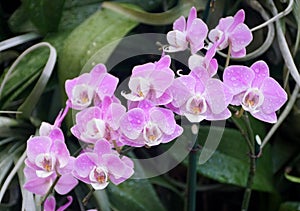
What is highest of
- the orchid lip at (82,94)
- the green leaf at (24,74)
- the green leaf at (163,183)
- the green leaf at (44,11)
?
the orchid lip at (82,94)

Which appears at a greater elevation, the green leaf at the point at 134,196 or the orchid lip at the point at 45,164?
the orchid lip at the point at 45,164

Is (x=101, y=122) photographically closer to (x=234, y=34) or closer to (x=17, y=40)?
(x=234, y=34)

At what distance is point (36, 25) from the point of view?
68 centimetres

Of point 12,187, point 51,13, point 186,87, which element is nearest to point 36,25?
point 51,13

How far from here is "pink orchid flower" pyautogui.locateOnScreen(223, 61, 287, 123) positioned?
1.47ft

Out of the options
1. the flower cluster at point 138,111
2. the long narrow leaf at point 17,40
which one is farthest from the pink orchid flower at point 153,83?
the long narrow leaf at point 17,40

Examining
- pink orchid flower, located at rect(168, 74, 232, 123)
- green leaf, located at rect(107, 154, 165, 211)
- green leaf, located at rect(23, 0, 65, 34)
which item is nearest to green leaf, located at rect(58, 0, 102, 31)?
green leaf, located at rect(23, 0, 65, 34)

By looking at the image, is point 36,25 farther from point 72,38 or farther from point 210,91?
point 210,91

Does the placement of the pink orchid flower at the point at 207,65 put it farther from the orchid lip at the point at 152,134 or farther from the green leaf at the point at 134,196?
the green leaf at the point at 134,196

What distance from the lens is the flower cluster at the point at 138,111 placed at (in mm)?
431

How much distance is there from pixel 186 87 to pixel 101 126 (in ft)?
0.24

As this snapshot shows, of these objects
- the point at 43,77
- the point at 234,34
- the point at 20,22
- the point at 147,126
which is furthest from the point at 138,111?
the point at 20,22

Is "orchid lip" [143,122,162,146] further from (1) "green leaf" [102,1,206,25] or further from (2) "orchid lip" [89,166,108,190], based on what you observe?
(1) "green leaf" [102,1,206,25]

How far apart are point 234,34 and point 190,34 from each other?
0.04m
